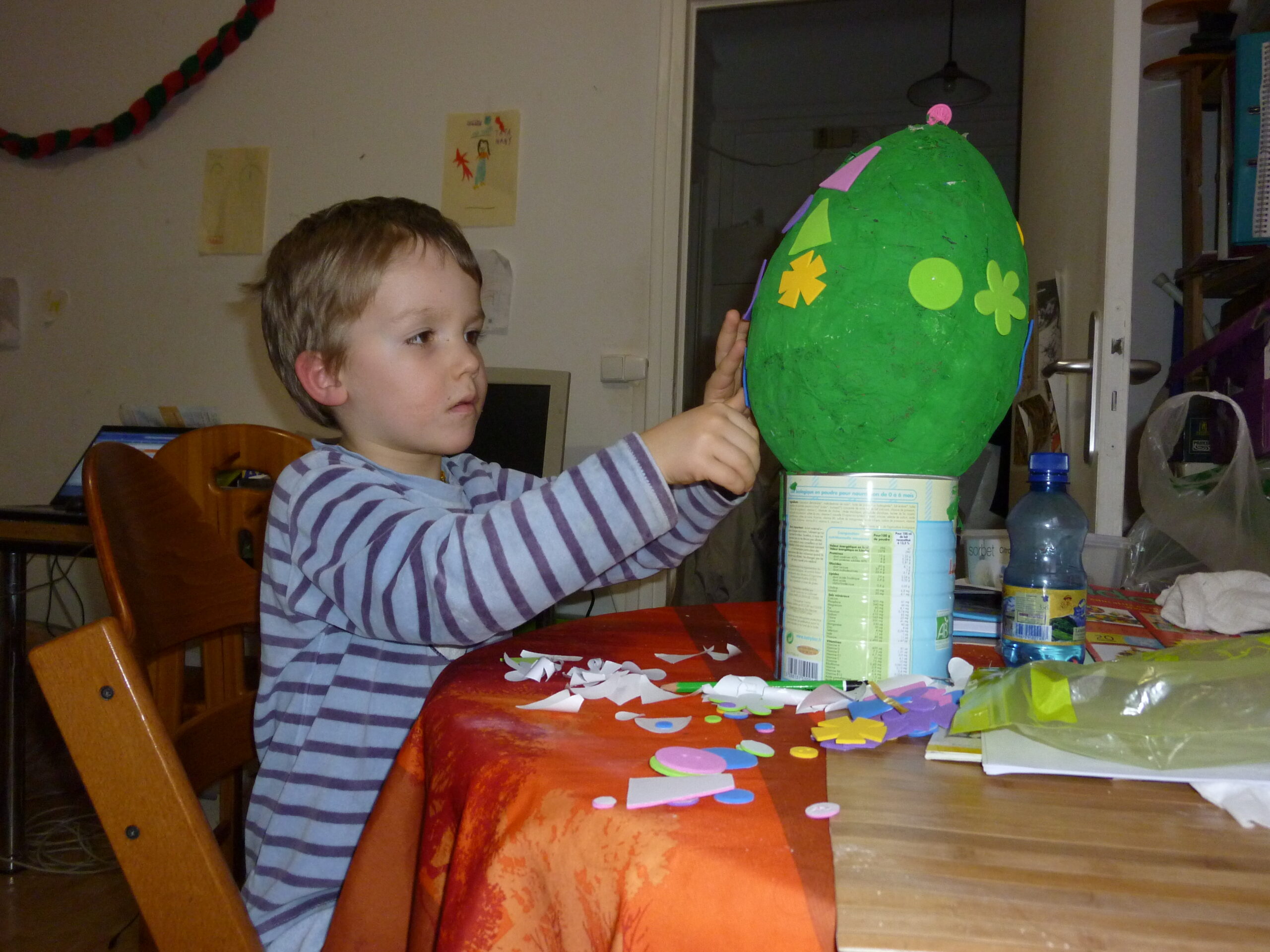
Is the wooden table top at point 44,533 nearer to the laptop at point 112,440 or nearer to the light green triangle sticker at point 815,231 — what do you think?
the laptop at point 112,440

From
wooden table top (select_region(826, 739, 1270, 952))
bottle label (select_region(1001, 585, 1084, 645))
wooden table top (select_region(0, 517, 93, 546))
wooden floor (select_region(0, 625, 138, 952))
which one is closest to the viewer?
wooden table top (select_region(826, 739, 1270, 952))

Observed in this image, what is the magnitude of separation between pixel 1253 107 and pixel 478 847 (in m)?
2.11

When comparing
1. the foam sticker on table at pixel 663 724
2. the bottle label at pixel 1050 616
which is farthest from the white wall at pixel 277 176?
Result: the foam sticker on table at pixel 663 724

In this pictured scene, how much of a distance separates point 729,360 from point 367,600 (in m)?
0.44

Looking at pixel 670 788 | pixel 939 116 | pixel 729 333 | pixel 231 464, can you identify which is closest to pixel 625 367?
pixel 231 464

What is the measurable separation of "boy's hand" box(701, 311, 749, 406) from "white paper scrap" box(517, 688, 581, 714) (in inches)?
16.7

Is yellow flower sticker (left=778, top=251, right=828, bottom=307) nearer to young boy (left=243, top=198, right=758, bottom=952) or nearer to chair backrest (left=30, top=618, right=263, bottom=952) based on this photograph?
young boy (left=243, top=198, right=758, bottom=952)

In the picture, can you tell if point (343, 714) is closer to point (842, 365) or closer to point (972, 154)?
point (842, 365)

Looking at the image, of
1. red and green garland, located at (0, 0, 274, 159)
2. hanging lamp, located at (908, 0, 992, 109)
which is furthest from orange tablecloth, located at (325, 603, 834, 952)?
hanging lamp, located at (908, 0, 992, 109)

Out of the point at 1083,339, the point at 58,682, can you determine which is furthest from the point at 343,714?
the point at 1083,339

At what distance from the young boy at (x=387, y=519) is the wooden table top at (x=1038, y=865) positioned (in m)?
0.29

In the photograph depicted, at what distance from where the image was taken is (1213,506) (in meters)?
1.21

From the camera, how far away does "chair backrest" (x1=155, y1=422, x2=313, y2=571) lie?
1279 millimetres

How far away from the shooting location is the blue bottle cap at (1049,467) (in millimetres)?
654
